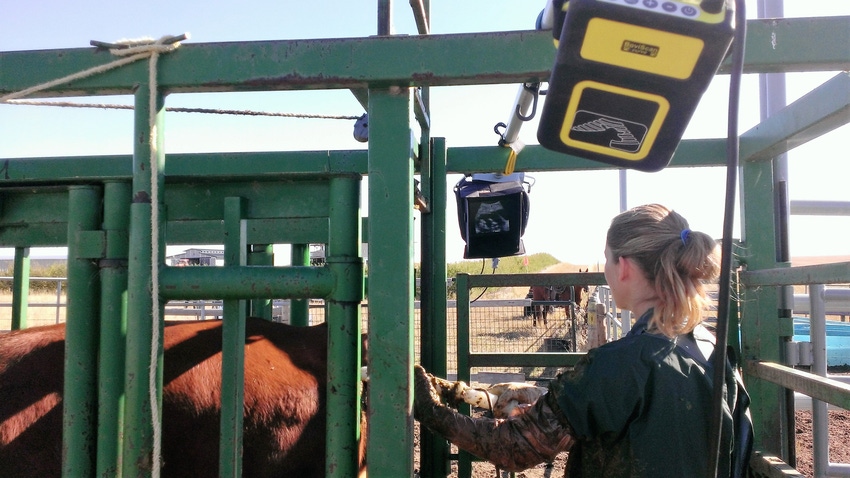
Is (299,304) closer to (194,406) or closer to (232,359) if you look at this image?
(194,406)

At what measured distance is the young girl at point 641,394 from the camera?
1.32m

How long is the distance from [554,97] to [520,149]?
5.57 ft

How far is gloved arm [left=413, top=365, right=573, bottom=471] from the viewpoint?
1.49 metres

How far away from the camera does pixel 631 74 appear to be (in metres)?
1.05

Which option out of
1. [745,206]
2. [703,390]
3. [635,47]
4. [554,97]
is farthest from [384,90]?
[745,206]

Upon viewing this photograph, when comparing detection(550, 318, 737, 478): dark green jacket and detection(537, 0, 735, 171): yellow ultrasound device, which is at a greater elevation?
detection(537, 0, 735, 171): yellow ultrasound device

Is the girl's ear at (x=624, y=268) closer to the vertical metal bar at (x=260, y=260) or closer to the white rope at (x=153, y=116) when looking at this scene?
the white rope at (x=153, y=116)

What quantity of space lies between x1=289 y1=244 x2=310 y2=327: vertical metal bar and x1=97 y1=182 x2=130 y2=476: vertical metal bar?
154 centimetres

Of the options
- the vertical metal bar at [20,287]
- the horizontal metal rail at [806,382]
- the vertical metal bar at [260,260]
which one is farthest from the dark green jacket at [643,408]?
the vertical metal bar at [20,287]

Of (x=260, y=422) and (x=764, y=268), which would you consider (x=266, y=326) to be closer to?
(x=260, y=422)

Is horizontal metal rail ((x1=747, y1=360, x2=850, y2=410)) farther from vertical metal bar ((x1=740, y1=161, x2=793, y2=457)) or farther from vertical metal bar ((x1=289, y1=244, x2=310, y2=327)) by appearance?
vertical metal bar ((x1=289, y1=244, x2=310, y2=327))

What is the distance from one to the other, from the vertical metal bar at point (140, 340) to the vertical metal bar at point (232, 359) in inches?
5.7

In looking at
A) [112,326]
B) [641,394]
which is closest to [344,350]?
[112,326]

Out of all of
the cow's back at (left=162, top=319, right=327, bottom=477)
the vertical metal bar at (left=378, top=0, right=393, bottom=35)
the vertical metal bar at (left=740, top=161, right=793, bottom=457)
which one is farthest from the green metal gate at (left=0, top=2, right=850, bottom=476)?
the vertical metal bar at (left=740, top=161, right=793, bottom=457)
